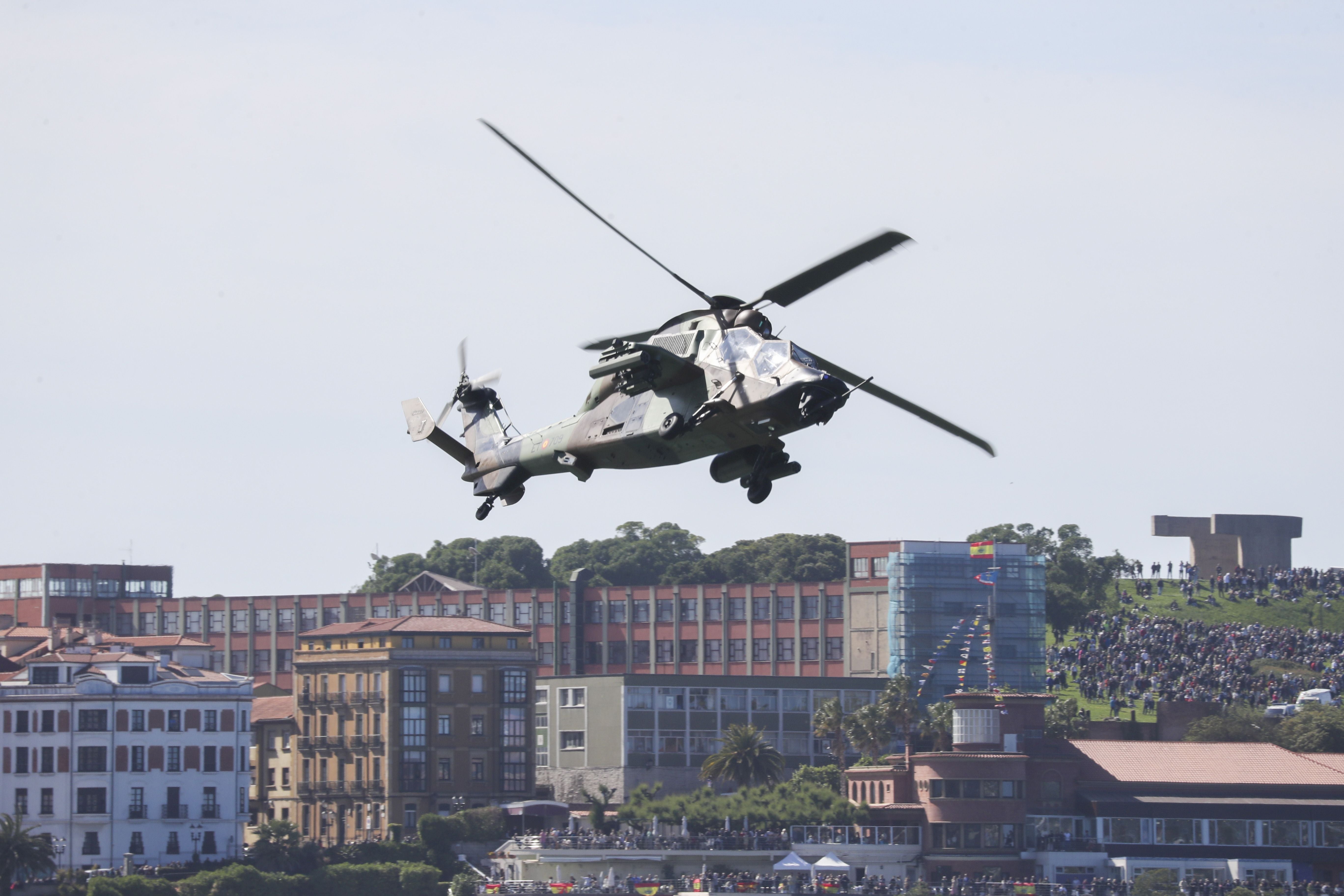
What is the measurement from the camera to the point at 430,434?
63.7 metres

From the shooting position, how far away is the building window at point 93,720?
156 metres

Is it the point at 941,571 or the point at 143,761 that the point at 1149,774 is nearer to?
the point at 941,571

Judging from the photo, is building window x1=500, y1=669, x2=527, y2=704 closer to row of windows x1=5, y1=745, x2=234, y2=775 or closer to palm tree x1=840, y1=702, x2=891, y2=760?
row of windows x1=5, y1=745, x2=234, y2=775

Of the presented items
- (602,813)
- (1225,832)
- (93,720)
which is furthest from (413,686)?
(1225,832)

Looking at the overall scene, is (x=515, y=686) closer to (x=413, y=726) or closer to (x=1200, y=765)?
(x=413, y=726)

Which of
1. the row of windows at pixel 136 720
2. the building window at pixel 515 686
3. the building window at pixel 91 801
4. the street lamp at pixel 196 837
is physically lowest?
the street lamp at pixel 196 837

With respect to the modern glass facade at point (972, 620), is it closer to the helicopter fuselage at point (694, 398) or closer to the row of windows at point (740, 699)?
the row of windows at point (740, 699)

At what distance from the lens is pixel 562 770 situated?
189m

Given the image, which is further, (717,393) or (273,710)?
(273,710)

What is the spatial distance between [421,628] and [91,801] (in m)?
36.2

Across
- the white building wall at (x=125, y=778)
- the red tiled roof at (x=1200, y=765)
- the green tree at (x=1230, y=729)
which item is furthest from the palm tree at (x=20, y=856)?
the green tree at (x=1230, y=729)

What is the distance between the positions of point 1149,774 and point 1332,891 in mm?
15443

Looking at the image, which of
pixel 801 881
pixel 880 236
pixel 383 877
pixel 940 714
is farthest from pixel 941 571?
pixel 880 236

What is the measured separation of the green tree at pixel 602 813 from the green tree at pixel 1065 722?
35.7m
